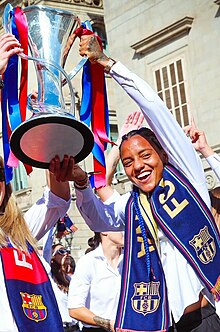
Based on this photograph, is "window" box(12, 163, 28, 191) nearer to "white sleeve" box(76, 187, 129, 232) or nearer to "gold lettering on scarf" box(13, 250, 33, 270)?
"white sleeve" box(76, 187, 129, 232)

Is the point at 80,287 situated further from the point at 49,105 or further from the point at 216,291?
the point at 49,105

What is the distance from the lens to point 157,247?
363 centimetres

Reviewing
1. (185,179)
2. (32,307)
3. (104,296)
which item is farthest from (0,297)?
(104,296)

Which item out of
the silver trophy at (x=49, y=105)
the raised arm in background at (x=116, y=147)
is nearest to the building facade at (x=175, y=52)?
the raised arm in background at (x=116, y=147)

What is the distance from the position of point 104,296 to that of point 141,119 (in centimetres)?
207

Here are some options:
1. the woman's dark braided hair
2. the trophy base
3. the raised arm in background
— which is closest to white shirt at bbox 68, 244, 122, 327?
the raised arm in background

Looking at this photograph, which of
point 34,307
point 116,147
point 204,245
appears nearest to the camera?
point 34,307

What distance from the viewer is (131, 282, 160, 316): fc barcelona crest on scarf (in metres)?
3.58

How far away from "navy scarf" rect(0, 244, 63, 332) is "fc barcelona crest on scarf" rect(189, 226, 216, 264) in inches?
29.9

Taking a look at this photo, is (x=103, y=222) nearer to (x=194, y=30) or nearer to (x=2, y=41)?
(x=2, y=41)

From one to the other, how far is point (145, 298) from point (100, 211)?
1.78 ft

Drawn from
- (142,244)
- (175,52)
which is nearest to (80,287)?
(142,244)

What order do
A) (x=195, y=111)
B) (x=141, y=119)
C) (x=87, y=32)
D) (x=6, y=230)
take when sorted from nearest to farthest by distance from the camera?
(x=6, y=230) < (x=87, y=32) < (x=141, y=119) < (x=195, y=111)

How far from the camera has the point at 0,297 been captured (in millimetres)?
3174
